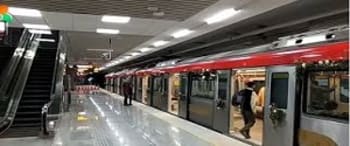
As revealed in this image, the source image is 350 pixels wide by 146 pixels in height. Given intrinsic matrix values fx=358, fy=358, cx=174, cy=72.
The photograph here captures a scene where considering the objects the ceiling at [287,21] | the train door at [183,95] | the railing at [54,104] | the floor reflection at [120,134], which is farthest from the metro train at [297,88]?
the railing at [54,104]

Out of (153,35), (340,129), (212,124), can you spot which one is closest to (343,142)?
(340,129)

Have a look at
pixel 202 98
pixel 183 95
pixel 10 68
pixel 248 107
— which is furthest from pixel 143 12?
pixel 183 95

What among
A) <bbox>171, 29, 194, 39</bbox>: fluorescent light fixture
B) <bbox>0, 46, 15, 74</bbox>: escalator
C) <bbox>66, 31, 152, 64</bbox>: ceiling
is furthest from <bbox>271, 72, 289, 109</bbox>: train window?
<bbox>0, 46, 15, 74</bbox>: escalator

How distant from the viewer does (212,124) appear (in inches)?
406

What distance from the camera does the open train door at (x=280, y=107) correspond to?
245 inches

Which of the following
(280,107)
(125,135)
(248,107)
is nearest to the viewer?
(280,107)

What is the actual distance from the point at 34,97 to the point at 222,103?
529 cm

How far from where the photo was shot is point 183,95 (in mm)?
13500

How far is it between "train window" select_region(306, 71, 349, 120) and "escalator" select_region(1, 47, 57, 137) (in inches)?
235

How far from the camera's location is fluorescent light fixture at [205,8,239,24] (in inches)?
299

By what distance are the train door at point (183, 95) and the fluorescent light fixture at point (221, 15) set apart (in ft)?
14.1

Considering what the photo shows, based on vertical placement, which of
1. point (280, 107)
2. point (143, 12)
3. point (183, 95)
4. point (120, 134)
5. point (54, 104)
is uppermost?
point (143, 12)

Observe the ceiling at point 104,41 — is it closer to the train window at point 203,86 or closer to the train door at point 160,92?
the train door at point 160,92

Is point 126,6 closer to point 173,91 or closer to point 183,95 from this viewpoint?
point 183,95
